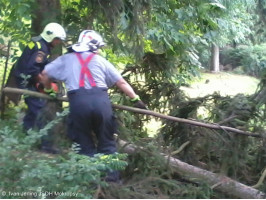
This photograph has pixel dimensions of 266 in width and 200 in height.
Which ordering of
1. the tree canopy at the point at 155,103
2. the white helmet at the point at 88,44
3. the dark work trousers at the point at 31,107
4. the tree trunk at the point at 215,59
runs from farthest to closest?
the tree trunk at the point at 215,59
the dark work trousers at the point at 31,107
the white helmet at the point at 88,44
the tree canopy at the point at 155,103

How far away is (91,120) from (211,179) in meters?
1.58

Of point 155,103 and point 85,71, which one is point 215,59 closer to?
point 155,103

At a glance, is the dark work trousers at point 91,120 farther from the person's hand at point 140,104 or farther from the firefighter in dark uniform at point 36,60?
the firefighter in dark uniform at point 36,60

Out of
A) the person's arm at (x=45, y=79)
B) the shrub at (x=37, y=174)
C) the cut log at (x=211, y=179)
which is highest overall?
the person's arm at (x=45, y=79)

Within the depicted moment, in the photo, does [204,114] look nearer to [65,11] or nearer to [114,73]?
[114,73]

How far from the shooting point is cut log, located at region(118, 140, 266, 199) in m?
5.09

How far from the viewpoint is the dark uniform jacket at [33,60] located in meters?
6.15

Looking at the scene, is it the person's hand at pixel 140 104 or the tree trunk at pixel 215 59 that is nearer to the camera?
the person's hand at pixel 140 104

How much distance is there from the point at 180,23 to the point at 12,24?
387 centimetres

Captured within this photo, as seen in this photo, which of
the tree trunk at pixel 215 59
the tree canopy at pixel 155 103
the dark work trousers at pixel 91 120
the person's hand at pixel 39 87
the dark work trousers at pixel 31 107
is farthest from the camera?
the tree trunk at pixel 215 59

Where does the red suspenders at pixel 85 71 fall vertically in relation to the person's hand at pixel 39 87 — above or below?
above

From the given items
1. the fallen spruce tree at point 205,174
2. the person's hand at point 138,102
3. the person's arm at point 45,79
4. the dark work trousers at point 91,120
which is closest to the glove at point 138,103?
the person's hand at point 138,102

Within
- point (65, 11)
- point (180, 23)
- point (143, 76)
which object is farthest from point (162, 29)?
point (65, 11)

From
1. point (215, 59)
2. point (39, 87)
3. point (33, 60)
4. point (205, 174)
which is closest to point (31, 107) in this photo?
point (39, 87)
